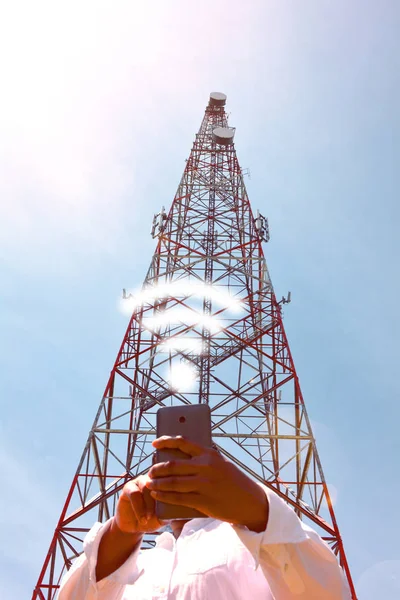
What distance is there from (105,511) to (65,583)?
6.78 metres

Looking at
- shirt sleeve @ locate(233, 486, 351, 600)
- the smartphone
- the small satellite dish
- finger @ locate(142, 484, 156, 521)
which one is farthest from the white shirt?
the small satellite dish

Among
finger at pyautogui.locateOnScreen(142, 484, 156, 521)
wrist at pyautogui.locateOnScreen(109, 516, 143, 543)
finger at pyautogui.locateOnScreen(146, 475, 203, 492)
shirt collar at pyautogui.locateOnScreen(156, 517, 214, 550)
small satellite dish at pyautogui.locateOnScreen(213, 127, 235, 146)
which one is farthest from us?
small satellite dish at pyautogui.locateOnScreen(213, 127, 235, 146)

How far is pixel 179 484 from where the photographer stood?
147 cm

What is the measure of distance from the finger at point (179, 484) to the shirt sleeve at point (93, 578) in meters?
0.68

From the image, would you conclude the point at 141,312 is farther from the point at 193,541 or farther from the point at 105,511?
the point at 193,541

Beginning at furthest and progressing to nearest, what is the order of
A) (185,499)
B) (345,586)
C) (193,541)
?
1. (193,541)
2. (345,586)
3. (185,499)

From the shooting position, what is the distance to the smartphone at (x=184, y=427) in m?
1.68

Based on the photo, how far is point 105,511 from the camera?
8172 millimetres

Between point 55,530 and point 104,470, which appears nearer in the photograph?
point 55,530

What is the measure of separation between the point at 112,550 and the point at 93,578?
0.52 ft

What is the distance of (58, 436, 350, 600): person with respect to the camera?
1504 millimetres

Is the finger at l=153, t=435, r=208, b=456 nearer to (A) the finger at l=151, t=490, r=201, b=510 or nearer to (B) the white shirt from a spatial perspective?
(A) the finger at l=151, t=490, r=201, b=510

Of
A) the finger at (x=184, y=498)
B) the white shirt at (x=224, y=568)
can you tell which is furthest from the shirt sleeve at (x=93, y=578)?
the finger at (x=184, y=498)

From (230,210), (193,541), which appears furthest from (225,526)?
(230,210)
